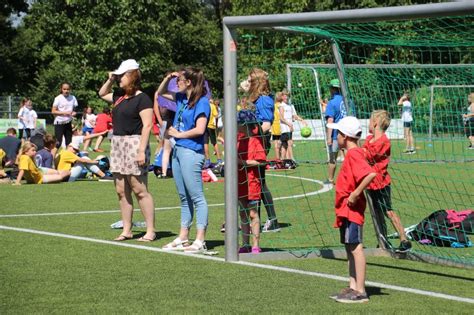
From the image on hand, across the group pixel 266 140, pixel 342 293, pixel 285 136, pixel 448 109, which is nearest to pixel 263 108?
pixel 266 140

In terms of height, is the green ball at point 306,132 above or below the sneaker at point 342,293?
above

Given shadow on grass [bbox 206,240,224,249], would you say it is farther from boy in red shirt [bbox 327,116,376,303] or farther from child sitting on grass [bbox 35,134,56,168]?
child sitting on grass [bbox 35,134,56,168]

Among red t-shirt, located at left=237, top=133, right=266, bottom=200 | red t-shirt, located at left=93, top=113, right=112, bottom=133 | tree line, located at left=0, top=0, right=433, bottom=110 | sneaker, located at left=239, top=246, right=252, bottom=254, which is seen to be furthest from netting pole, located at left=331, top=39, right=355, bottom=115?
tree line, located at left=0, top=0, right=433, bottom=110

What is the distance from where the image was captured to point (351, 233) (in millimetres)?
7699

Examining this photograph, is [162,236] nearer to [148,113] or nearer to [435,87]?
[148,113]

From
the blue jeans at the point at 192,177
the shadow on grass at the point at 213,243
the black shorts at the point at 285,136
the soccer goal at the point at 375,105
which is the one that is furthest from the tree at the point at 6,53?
the blue jeans at the point at 192,177

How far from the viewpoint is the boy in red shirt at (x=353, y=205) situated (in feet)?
25.1

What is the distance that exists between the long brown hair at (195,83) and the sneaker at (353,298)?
3316 millimetres

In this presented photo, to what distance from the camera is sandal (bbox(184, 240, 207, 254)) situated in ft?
33.1

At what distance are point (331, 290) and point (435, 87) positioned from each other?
15.6 metres

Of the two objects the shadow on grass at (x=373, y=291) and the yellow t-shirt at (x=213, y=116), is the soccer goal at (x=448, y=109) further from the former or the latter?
the shadow on grass at (x=373, y=291)

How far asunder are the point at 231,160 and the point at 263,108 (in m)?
1.03

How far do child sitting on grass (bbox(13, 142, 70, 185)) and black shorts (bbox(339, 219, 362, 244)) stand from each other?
1198 centimetres

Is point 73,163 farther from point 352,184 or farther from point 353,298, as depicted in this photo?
point 353,298
